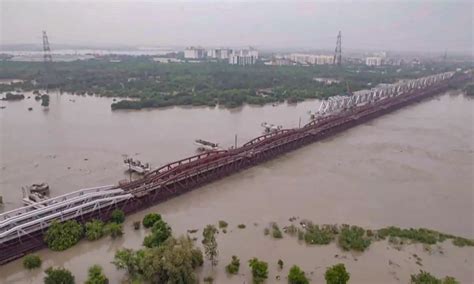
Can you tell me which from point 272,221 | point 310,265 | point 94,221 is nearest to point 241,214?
point 272,221

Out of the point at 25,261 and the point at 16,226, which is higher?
the point at 16,226

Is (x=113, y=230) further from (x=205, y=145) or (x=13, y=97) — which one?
(x=13, y=97)

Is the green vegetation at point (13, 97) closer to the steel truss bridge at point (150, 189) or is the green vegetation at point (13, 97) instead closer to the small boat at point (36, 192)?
the small boat at point (36, 192)

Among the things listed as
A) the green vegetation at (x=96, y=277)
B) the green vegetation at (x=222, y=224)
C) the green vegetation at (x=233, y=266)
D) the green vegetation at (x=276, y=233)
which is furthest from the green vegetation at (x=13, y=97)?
the green vegetation at (x=233, y=266)

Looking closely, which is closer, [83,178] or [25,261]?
[25,261]

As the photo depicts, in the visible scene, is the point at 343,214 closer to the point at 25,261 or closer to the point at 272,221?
the point at 272,221

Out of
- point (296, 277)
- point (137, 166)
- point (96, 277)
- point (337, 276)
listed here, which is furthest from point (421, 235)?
point (137, 166)
